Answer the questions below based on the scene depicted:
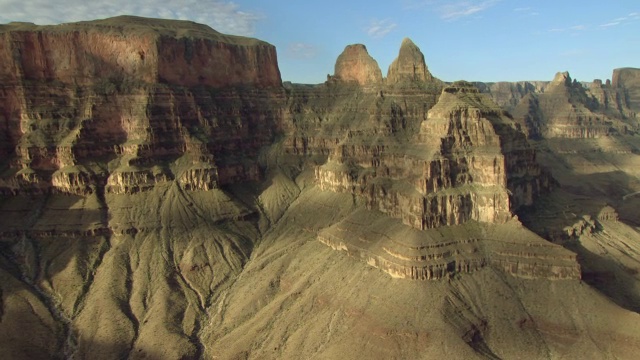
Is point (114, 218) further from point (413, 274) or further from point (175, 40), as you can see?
point (413, 274)

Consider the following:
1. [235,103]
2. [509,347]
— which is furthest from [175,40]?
[509,347]

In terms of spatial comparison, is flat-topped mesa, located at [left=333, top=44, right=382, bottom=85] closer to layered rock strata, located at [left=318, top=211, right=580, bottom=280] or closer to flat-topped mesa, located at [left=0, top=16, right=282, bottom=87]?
flat-topped mesa, located at [left=0, top=16, right=282, bottom=87]

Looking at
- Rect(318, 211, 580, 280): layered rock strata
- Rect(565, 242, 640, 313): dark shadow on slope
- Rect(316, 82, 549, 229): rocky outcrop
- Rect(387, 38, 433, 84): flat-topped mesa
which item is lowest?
Rect(565, 242, 640, 313): dark shadow on slope

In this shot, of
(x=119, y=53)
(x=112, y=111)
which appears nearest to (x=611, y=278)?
(x=112, y=111)

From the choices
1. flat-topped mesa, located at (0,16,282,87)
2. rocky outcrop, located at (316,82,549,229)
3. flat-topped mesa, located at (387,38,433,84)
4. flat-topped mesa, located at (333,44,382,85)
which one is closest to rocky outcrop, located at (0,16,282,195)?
flat-topped mesa, located at (0,16,282,87)

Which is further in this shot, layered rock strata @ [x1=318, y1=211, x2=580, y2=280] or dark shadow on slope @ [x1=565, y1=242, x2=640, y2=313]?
dark shadow on slope @ [x1=565, y1=242, x2=640, y2=313]

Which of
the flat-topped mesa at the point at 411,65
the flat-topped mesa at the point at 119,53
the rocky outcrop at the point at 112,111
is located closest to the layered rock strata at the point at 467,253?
the rocky outcrop at the point at 112,111
